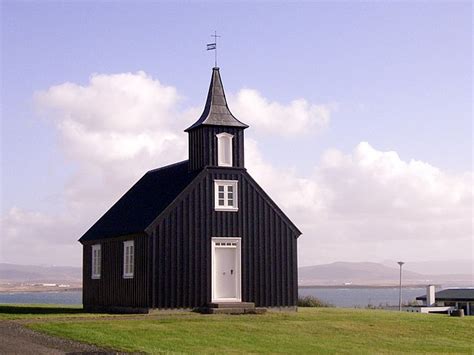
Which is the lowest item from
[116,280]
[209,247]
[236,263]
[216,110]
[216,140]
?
[116,280]

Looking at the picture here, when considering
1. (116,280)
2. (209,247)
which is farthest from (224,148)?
(116,280)

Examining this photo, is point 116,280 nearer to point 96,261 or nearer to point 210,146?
point 96,261

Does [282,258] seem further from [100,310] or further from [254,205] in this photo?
[100,310]

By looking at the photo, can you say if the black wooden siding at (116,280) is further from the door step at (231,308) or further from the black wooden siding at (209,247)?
the door step at (231,308)

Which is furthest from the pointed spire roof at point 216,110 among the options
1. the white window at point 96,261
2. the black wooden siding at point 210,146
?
the white window at point 96,261

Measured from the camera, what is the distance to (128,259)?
1416 inches

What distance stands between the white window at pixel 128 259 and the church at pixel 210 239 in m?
0.04

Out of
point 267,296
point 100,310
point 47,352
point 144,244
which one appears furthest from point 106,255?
point 47,352

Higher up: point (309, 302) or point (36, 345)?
point (36, 345)

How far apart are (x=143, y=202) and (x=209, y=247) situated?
17.7 ft

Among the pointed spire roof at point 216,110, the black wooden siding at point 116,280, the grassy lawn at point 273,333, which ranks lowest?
the grassy lawn at point 273,333

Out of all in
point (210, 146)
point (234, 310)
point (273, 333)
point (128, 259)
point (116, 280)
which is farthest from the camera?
point (116, 280)

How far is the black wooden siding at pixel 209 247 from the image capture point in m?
34.0

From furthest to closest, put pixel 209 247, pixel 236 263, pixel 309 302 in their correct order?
pixel 309 302
pixel 236 263
pixel 209 247
